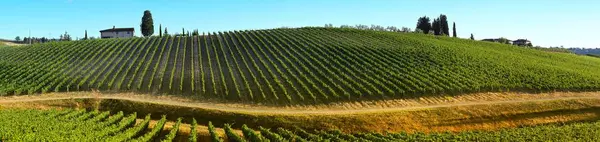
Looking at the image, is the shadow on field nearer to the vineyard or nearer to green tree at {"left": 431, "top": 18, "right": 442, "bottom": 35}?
the vineyard

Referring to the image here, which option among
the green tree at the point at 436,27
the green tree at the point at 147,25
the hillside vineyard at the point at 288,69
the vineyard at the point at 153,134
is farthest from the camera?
the green tree at the point at 436,27

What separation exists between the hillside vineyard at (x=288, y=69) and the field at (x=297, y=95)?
21cm

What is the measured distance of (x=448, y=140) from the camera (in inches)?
1268

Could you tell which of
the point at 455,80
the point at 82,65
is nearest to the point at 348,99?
the point at 455,80

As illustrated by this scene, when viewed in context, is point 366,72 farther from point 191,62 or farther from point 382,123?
point 191,62

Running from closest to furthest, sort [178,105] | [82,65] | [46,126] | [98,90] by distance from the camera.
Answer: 1. [46,126]
2. [178,105]
3. [98,90]
4. [82,65]

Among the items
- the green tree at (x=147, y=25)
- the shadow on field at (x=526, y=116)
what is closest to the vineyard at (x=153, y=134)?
the shadow on field at (x=526, y=116)

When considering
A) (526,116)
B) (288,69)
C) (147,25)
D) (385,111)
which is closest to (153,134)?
(385,111)

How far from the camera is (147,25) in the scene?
122 m

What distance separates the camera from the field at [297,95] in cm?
3591

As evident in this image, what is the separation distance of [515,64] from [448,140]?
41.0 meters

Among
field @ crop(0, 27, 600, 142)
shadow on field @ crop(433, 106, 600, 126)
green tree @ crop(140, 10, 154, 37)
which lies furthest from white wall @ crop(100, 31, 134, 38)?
shadow on field @ crop(433, 106, 600, 126)

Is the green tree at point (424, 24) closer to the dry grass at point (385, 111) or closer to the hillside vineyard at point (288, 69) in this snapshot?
the hillside vineyard at point (288, 69)

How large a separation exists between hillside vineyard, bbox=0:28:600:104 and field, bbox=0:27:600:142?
0.70 feet
